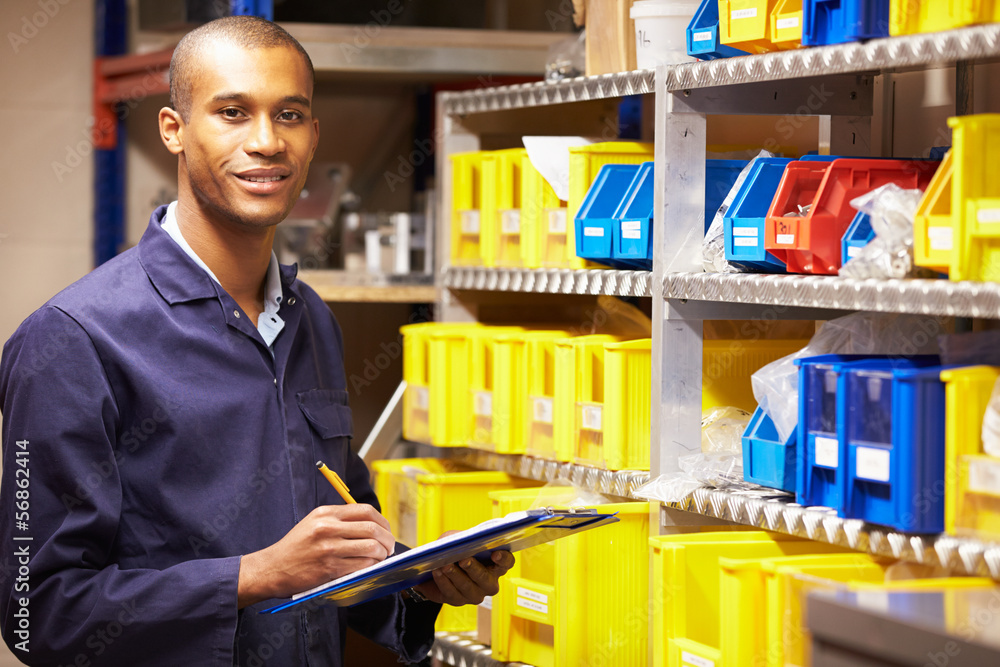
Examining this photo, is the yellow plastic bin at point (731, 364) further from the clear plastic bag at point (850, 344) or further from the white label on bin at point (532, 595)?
the white label on bin at point (532, 595)

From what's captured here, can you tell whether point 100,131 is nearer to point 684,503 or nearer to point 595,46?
point 595,46

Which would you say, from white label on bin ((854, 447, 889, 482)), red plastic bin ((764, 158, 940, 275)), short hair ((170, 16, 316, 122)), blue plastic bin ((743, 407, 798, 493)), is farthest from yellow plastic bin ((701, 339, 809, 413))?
short hair ((170, 16, 316, 122))

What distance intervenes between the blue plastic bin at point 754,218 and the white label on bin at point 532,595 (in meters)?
0.88

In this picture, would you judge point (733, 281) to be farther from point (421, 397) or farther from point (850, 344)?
point (421, 397)

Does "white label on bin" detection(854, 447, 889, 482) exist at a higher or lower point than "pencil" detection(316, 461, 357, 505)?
higher

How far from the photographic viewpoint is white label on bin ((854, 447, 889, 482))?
1.79m

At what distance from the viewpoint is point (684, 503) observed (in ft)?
7.50

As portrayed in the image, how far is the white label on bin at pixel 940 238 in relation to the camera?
67.6 inches

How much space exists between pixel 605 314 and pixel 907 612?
1.58 metres

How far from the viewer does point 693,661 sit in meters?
2.10

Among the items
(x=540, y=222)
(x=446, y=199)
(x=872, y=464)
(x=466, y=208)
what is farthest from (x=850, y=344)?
(x=446, y=199)

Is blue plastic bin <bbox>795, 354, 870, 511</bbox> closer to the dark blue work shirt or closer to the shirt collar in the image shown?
the dark blue work shirt

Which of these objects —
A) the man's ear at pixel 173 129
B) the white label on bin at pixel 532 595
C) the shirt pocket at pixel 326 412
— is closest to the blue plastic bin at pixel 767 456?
the white label on bin at pixel 532 595

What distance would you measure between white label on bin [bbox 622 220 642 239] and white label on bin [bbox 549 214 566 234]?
259mm
